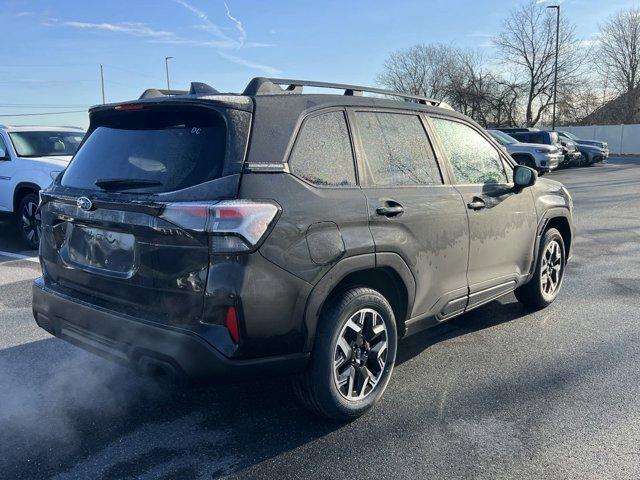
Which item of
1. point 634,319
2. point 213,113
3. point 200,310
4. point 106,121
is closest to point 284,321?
point 200,310

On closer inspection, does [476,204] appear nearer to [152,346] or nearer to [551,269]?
[551,269]

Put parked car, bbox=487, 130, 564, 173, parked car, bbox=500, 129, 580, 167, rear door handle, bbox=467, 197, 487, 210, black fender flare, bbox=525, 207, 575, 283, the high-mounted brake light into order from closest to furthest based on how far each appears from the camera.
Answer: the high-mounted brake light → rear door handle, bbox=467, 197, 487, 210 → black fender flare, bbox=525, 207, 575, 283 → parked car, bbox=487, 130, 564, 173 → parked car, bbox=500, 129, 580, 167

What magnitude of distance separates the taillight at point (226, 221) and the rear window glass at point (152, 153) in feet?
0.54

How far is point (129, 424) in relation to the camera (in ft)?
10.9

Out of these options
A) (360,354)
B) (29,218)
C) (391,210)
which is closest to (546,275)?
(391,210)

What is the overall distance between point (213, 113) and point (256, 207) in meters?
0.58

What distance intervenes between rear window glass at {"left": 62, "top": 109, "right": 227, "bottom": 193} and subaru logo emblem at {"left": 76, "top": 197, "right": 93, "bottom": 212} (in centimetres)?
10

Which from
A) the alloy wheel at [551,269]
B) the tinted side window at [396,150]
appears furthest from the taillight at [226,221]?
the alloy wheel at [551,269]

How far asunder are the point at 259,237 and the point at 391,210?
0.98m

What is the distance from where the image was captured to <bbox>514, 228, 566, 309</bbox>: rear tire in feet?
17.0

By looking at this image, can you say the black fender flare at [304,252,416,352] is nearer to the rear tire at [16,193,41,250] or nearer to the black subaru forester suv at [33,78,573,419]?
the black subaru forester suv at [33,78,573,419]

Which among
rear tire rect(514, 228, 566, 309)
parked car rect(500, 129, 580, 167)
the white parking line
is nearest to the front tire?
rear tire rect(514, 228, 566, 309)

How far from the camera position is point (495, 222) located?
14.3ft

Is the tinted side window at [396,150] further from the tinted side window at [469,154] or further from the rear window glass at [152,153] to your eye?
the rear window glass at [152,153]
